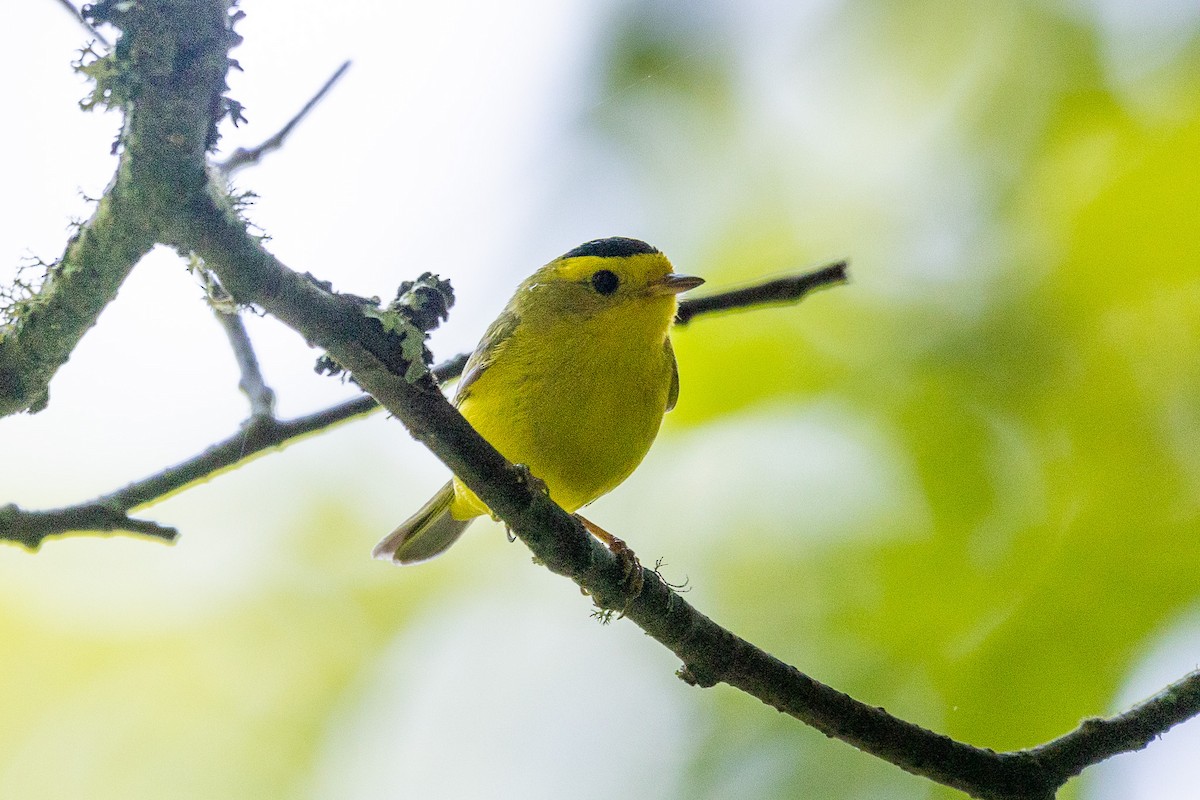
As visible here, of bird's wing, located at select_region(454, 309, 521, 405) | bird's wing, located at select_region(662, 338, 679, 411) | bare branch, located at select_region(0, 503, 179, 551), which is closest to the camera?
bare branch, located at select_region(0, 503, 179, 551)

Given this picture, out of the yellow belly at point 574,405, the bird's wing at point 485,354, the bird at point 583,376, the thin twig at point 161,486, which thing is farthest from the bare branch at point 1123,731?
the bird's wing at point 485,354

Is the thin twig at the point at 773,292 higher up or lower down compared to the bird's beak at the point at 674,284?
lower down

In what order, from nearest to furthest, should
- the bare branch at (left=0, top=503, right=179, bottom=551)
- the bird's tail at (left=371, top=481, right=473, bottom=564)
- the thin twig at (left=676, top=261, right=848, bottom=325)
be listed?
the bare branch at (left=0, top=503, right=179, bottom=551) < the thin twig at (left=676, top=261, right=848, bottom=325) < the bird's tail at (left=371, top=481, right=473, bottom=564)

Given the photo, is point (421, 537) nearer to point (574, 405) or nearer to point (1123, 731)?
point (574, 405)

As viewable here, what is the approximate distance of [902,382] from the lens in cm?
438

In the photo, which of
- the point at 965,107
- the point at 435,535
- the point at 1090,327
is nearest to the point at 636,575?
the point at 1090,327

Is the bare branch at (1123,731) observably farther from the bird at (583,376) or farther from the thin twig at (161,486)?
the thin twig at (161,486)

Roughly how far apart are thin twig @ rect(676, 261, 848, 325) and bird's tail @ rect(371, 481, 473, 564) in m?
2.22

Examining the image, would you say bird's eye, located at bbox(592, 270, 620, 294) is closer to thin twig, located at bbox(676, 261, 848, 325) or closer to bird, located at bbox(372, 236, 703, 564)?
bird, located at bbox(372, 236, 703, 564)

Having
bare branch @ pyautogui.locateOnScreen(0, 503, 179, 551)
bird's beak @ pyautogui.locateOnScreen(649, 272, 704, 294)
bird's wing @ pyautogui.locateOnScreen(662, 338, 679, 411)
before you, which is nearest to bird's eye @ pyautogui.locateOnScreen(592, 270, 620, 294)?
bird's beak @ pyautogui.locateOnScreen(649, 272, 704, 294)

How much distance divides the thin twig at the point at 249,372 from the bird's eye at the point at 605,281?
1541 millimetres

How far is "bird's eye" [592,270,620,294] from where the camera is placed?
4.64m

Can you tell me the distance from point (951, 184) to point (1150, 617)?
2.42 metres

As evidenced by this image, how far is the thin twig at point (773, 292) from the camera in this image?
11.2 feet
